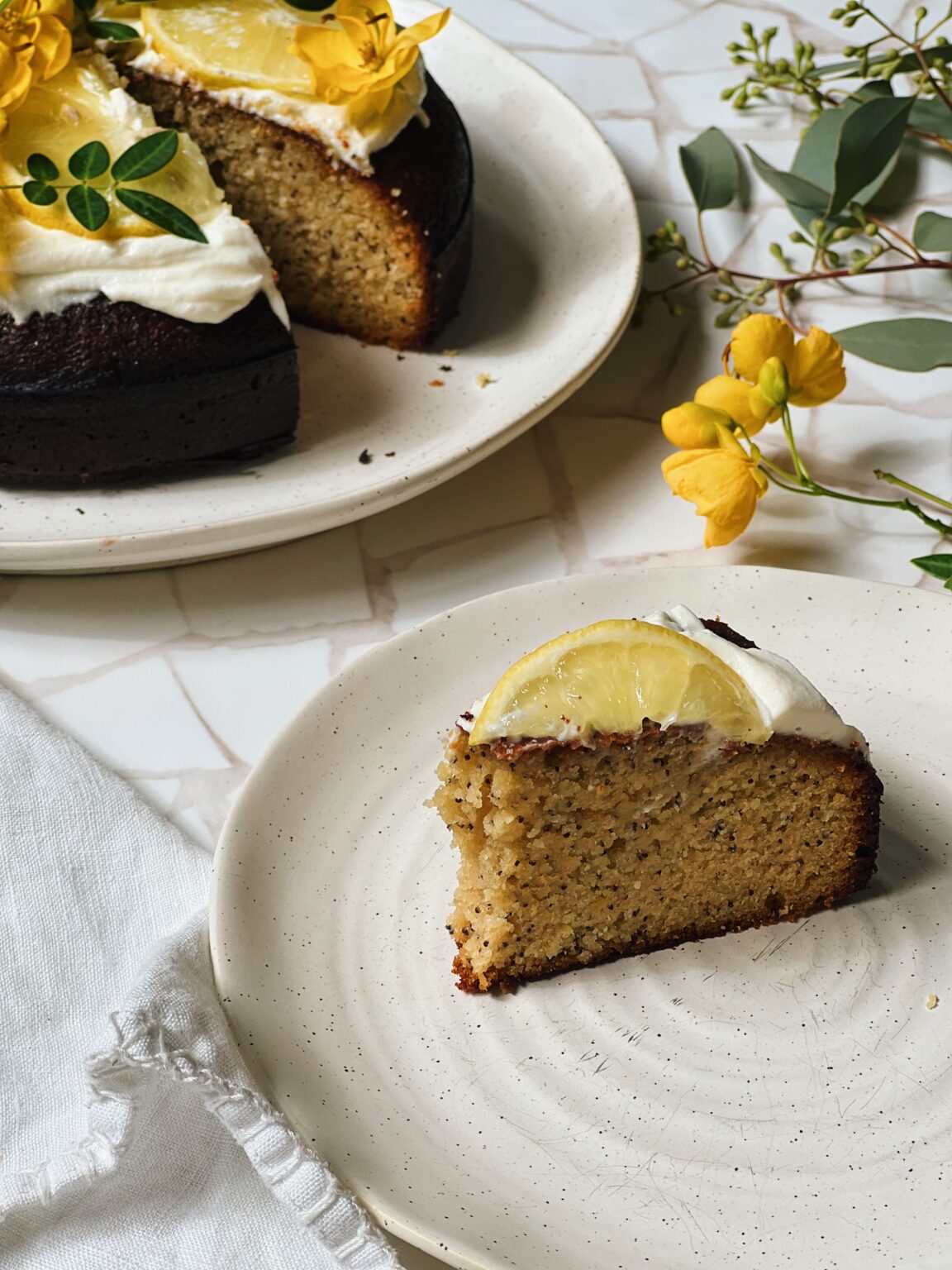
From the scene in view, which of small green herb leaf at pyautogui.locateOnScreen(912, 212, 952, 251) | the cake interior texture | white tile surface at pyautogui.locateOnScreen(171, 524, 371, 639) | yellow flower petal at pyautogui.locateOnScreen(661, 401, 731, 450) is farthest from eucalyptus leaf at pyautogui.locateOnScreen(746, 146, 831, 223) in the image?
the cake interior texture

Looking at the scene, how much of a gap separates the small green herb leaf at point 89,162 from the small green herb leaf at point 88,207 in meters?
0.04

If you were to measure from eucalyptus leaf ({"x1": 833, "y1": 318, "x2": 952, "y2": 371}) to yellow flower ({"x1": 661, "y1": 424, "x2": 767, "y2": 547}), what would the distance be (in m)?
0.46

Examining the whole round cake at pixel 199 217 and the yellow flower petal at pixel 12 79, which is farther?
the yellow flower petal at pixel 12 79

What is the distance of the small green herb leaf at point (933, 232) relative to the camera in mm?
2990

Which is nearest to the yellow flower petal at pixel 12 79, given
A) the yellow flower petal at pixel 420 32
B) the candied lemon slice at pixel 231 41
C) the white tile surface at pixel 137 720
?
the candied lemon slice at pixel 231 41

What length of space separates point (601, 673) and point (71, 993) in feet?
2.67

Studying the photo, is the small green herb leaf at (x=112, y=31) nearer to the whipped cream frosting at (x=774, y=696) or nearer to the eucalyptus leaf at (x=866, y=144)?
the eucalyptus leaf at (x=866, y=144)

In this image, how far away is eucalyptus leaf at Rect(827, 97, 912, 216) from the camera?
307cm

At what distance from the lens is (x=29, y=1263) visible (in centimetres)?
177

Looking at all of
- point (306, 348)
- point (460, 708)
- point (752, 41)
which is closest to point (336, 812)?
point (460, 708)

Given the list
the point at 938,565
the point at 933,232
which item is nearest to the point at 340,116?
the point at 933,232

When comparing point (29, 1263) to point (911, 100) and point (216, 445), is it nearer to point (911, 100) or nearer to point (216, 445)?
point (216, 445)

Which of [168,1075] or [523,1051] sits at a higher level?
[168,1075]

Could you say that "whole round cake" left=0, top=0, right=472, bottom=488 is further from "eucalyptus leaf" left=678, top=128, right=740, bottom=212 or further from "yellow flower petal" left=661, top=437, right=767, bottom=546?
"yellow flower petal" left=661, top=437, right=767, bottom=546
